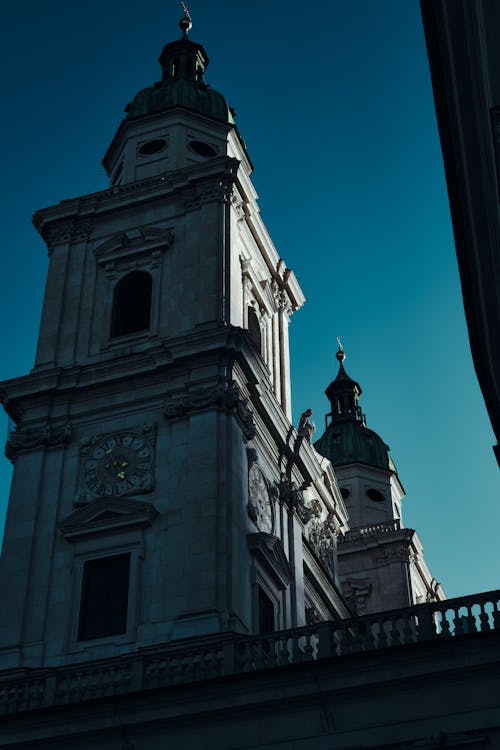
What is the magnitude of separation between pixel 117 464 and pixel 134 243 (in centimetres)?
818

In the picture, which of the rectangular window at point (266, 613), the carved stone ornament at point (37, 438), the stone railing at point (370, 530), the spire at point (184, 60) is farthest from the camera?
the stone railing at point (370, 530)

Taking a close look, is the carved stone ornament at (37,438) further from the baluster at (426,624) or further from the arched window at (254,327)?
the baluster at (426,624)

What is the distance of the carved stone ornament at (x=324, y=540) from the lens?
122ft

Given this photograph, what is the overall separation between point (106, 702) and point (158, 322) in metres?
12.7

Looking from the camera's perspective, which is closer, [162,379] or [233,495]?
A: [233,495]

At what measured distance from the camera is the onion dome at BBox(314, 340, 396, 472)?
183 feet

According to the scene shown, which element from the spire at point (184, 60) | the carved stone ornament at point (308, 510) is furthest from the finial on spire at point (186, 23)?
the carved stone ornament at point (308, 510)

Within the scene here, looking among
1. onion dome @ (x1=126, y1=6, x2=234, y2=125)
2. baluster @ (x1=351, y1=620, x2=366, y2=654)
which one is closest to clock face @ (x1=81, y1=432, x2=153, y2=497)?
baluster @ (x1=351, y1=620, x2=366, y2=654)

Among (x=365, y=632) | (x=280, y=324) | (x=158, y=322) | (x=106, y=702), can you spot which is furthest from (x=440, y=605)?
(x=280, y=324)

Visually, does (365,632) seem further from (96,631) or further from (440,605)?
(96,631)

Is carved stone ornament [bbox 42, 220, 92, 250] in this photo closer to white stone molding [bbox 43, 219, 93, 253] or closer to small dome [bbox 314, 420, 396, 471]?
white stone molding [bbox 43, 219, 93, 253]

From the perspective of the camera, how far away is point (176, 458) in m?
29.3

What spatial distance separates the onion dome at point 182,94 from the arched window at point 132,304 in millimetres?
8553

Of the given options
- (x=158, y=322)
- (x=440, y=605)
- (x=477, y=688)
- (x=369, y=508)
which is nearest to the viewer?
(x=477, y=688)
